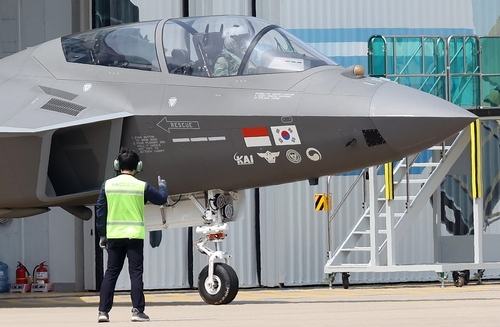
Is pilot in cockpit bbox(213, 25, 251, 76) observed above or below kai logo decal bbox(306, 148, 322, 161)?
above

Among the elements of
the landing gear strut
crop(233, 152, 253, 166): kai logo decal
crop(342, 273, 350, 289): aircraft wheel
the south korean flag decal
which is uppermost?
the south korean flag decal

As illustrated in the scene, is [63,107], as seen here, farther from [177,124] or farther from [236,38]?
[236,38]

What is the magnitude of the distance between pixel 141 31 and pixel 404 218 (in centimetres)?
576

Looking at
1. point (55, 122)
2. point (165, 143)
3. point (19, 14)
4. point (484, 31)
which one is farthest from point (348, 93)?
point (19, 14)

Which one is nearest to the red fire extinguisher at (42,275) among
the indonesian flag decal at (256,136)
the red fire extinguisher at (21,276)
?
the red fire extinguisher at (21,276)

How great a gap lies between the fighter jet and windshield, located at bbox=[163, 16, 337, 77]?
1cm

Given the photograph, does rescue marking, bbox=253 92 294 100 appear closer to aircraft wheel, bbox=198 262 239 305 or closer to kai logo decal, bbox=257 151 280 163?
kai logo decal, bbox=257 151 280 163

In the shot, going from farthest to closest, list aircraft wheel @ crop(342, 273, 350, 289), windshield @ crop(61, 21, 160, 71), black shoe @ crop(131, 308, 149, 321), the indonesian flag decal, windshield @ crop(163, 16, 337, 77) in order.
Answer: aircraft wheel @ crop(342, 273, 350, 289) → windshield @ crop(61, 21, 160, 71) → windshield @ crop(163, 16, 337, 77) → the indonesian flag decal → black shoe @ crop(131, 308, 149, 321)

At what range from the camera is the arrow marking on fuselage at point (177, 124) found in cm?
1001

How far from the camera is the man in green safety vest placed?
308 inches

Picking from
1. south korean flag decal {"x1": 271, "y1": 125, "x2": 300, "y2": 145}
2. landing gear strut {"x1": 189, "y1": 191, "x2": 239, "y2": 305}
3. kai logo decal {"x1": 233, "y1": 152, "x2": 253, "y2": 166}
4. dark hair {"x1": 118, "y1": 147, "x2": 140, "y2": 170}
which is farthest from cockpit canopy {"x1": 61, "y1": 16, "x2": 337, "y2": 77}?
dark hair {"x1": 118, "y1": 147, "x2": 140, "y2": 170}

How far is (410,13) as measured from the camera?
16.4 metres

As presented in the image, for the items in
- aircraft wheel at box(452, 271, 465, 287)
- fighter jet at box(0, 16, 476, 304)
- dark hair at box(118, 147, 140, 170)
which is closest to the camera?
dark hair at box(118, 147, 140, 170)

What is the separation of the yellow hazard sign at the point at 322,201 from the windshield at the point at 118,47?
209 inches
